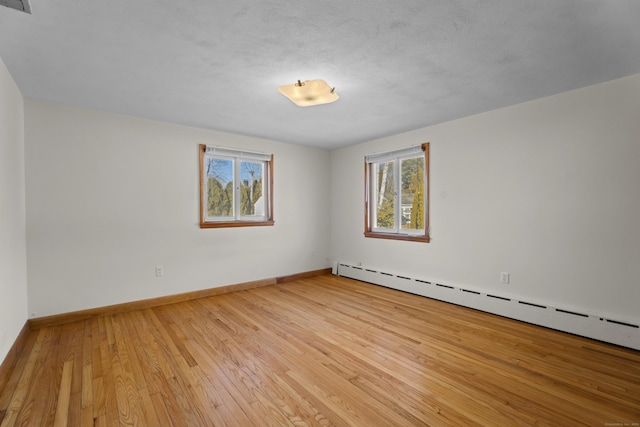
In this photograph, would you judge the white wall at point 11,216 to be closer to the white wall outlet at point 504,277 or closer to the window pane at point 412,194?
the window pane at point 412,194

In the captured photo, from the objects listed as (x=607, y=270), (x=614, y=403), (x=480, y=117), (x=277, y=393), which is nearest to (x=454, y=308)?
(x=607, y=270)

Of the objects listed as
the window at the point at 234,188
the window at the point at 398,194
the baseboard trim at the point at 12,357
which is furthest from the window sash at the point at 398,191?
the baseboard trim at the point at 12,357

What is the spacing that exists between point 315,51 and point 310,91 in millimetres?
421

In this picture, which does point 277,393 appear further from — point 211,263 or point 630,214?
point 630,214

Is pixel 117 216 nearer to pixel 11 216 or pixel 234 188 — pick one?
pixel 11 216

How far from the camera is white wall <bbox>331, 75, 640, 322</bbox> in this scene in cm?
258

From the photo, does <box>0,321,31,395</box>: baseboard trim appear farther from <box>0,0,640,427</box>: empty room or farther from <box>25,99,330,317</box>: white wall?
<box>25,99,330,317</box>: white wall

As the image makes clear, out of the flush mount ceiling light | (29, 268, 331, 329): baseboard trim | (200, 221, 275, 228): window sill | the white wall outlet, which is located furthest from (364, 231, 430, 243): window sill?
the flush mount ceiling light

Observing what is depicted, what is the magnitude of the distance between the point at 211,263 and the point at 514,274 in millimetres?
3784

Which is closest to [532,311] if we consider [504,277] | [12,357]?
[504,277]

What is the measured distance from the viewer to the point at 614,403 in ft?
5.89

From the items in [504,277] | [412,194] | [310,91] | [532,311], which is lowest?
[532,311]

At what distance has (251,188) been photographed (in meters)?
4.70

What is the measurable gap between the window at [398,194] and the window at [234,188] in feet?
5.46
